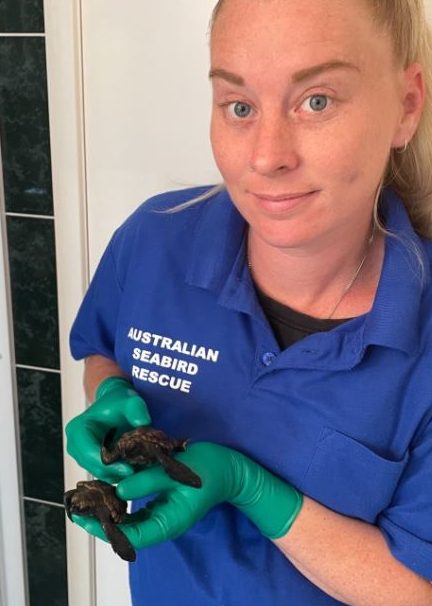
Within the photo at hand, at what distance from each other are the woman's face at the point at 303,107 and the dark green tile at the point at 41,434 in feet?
2.71

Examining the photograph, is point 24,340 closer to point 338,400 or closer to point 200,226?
point 200,226

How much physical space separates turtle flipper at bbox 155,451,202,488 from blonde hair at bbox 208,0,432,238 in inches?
15.1

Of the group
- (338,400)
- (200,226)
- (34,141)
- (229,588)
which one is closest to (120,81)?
(34,141)

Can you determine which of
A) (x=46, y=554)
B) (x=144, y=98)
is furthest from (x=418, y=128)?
(x=46, y=554)

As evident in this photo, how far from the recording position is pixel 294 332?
0.83 meters

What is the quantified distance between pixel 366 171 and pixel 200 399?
13.4 inches

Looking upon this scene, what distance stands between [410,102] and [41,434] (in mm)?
1040

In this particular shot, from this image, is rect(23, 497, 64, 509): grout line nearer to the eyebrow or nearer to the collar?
the collar

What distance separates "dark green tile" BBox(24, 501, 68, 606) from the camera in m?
1.51

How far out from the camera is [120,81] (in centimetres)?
114

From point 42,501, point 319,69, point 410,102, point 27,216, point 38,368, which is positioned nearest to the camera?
point 319,69

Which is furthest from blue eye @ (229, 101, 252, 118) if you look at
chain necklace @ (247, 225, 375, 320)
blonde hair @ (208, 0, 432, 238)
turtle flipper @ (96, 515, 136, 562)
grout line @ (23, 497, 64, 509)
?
grout line @ (23, 497, 64, 509)

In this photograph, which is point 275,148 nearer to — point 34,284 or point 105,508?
point 105,508

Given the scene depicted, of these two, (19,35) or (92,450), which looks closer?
(92,450)
